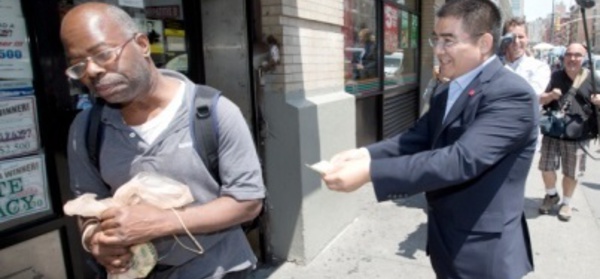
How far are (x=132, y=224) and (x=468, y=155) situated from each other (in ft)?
3.82

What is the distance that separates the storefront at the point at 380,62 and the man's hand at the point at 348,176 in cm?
387

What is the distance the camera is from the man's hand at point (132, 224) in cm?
145

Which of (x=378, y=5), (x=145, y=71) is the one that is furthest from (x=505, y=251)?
Result: (x=378, y=5)

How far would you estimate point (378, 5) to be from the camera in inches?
258

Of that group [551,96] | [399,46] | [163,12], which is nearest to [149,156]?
[163,12]

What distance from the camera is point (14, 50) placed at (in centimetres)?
240

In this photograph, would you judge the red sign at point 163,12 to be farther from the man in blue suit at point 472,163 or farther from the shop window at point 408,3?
the shop window at point 408,3

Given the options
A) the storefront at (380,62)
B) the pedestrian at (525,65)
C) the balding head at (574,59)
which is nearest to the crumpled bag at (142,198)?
the pedestrian at (525,65)

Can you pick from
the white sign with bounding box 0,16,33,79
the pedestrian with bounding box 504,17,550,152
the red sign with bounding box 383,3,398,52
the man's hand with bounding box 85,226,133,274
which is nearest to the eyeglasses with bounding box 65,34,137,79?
the man's hand with bounding box 85,226,133,274

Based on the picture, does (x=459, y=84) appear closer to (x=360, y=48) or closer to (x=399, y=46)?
(x=360, y=48)

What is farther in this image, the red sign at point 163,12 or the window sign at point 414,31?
the window sign at point 414,31

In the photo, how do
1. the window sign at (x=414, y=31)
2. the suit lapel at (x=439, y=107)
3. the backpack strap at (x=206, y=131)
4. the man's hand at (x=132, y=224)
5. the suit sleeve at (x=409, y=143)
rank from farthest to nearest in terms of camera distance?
the window sign at (x=414, y=31) < the suit sleeve at (x=409, y=143) < the suit lapel at (x=439, y=107) < the backpack strap at (x=206, y=131) < the man's hand at (x=132, y=224)

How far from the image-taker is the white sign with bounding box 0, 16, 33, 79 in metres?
2.36

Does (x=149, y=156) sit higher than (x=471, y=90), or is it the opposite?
(x=471, y=90)
